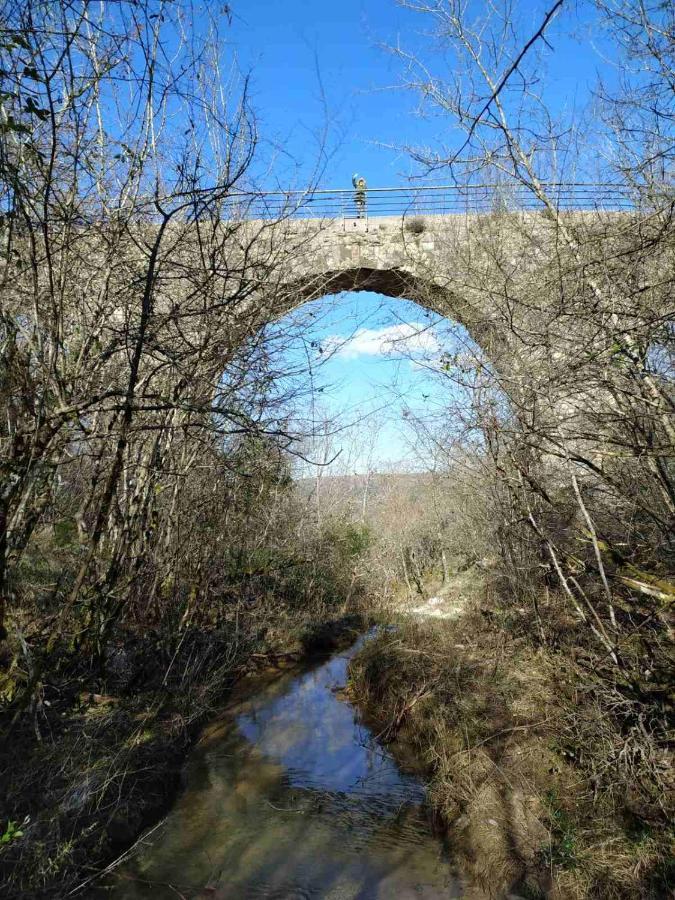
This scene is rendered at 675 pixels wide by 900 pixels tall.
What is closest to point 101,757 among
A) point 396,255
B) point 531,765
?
point 531,765

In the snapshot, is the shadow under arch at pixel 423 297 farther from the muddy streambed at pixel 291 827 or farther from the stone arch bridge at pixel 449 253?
the muddy streambed at pixel 291 827

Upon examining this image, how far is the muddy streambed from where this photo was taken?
3.64m

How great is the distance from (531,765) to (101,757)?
285cm

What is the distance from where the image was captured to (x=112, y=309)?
345 cm

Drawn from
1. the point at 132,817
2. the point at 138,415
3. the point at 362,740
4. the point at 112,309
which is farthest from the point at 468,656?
the point at 112,309

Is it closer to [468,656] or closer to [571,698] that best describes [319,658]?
[468,656]

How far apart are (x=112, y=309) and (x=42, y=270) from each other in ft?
2.39

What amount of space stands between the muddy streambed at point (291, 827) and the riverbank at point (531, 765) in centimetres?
29

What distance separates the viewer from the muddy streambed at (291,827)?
143 inches

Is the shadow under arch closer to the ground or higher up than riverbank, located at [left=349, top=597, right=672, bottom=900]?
higher up

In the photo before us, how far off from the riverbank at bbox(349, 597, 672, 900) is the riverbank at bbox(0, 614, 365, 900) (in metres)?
1.87

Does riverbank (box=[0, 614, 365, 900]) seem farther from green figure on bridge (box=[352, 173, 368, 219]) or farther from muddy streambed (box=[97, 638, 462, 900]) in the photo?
green figure on bridge (box=[352, 173, 368, 219])

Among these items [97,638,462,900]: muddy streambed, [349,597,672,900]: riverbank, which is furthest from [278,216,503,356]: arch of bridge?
[97,638,462,900]: muddy streambed

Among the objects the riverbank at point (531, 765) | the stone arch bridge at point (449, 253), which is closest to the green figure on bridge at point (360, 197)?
the stone arch bridge at point (449, 253)
